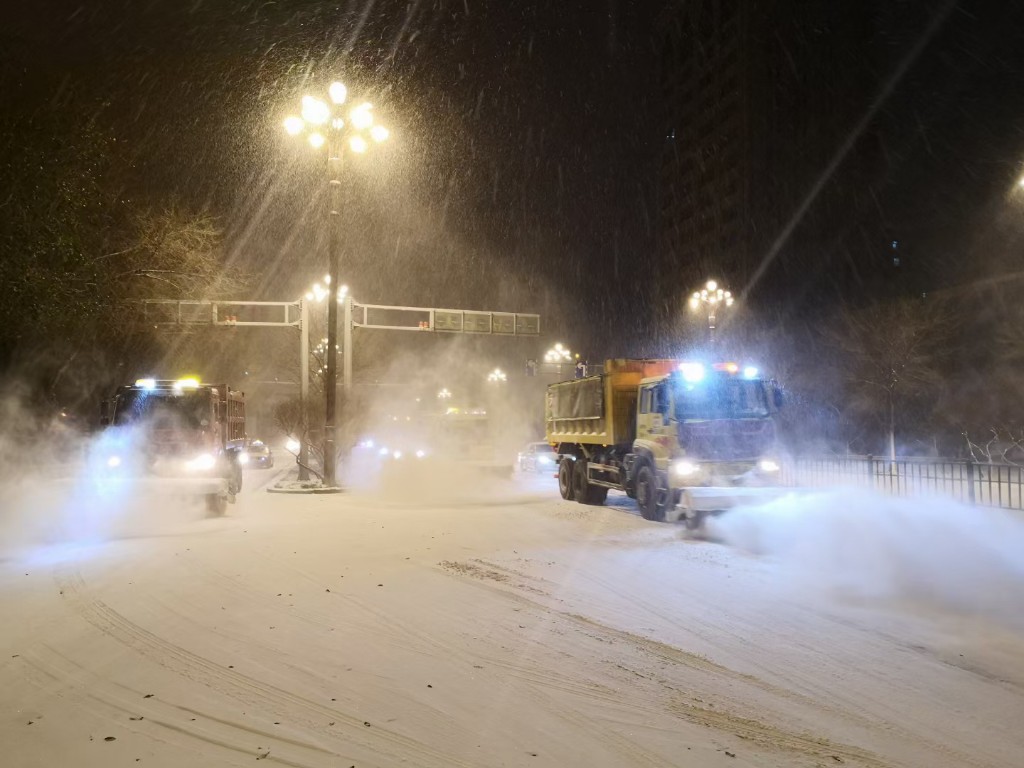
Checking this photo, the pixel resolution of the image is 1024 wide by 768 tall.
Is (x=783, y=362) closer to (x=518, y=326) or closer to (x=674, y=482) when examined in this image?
(x=518, y=326)

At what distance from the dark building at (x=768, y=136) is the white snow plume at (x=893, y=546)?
68.9m

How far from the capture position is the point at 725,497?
1301cm

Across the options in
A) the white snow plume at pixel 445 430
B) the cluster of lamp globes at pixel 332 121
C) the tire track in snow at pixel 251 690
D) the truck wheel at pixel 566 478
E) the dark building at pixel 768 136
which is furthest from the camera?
the dark building at pixel 768 136

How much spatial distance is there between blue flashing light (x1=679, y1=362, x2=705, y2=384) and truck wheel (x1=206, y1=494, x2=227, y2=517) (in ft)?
30.5

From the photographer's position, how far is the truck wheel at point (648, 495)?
14.8 metres

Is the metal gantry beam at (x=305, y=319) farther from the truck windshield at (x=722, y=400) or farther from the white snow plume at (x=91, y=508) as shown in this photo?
the truck windshield at (x=722, y=400)

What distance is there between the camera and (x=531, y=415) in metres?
76.8

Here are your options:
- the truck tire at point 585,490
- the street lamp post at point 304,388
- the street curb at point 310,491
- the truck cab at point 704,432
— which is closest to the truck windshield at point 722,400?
the truck cab at point 704,432

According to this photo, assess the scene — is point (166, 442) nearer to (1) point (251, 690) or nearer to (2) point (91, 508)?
(2) point (91, 508)

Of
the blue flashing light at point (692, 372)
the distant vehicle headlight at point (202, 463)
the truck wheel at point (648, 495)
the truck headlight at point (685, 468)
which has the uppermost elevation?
the blue flashing light at point (692, 372)

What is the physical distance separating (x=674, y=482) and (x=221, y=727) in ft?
32.4

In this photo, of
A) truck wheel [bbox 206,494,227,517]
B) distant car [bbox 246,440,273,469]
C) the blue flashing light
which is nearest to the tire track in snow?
truck wheel [bbox 206,494,227,517]

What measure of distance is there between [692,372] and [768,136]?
9526 cm

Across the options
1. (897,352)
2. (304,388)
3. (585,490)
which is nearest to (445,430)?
(304,388)
